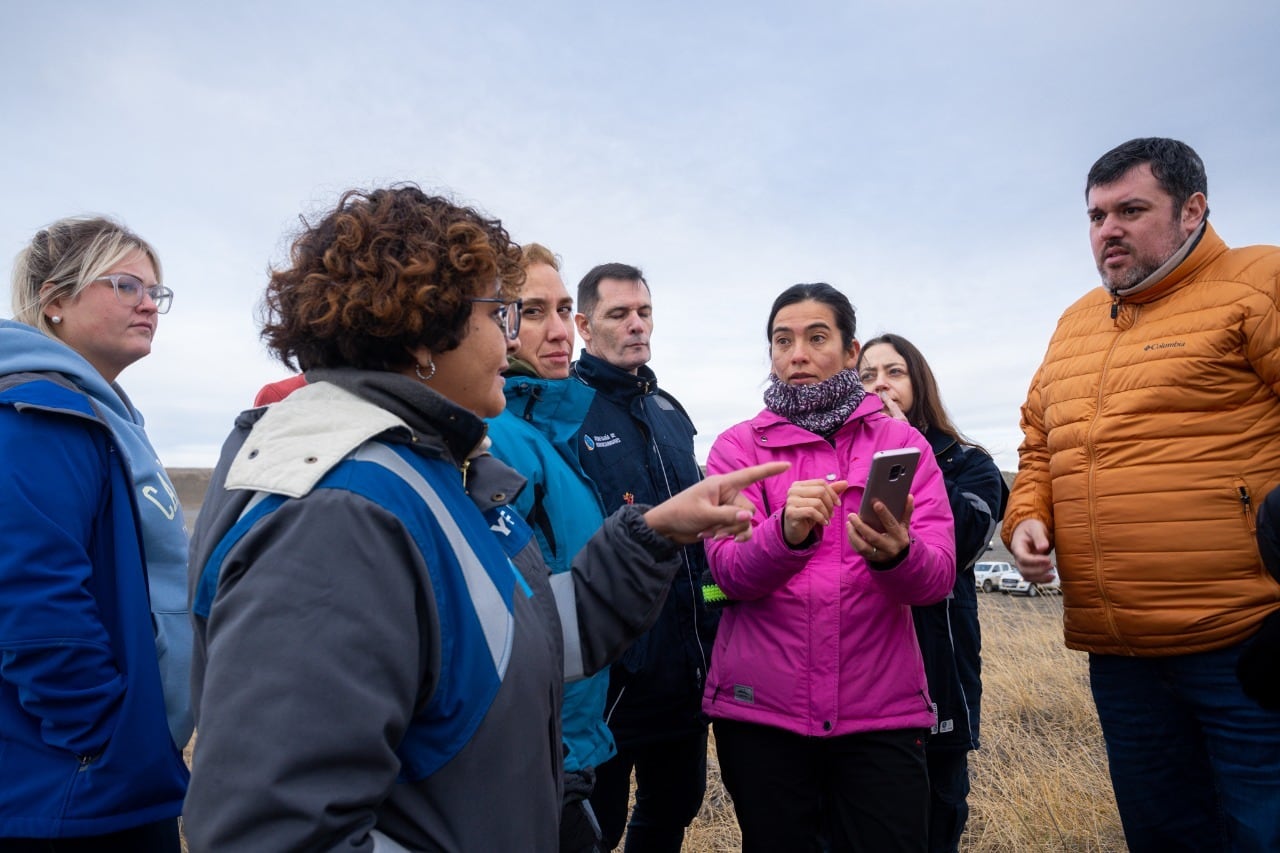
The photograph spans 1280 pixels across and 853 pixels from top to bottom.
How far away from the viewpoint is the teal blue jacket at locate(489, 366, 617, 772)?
7.20 feet

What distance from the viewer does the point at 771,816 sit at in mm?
2592

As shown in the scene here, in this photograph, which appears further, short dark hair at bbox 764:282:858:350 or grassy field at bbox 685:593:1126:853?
grassy field at bbox 685:593:1126:853

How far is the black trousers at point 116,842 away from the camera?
6.22 ft

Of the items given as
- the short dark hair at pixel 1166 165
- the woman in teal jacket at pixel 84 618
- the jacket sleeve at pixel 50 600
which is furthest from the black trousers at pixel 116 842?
the short dark hair at pixel 1166 165

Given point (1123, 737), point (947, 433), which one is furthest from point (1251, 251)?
point (1123, 737)

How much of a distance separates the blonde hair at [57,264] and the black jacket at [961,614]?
10.1ft

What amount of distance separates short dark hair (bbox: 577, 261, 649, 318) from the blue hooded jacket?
6.14 ft

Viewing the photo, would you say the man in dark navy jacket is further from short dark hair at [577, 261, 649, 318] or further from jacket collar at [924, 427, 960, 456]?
jacket collar at [924, 427, 960, 456]

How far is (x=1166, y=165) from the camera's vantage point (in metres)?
2.86

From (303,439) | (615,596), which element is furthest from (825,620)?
(303,439)

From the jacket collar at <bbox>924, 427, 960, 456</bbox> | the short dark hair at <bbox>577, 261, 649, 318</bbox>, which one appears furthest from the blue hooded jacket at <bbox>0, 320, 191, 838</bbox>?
the jacket collar at <bbox>924, 427, 960, 456</bbox>

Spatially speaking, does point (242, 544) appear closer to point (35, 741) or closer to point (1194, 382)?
point (35, 741)

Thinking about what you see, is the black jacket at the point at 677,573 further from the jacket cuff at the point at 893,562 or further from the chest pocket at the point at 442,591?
the chest pocket at the point at 442,591

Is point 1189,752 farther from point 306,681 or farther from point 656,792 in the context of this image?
point 306,681
